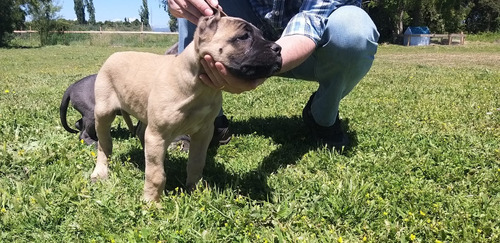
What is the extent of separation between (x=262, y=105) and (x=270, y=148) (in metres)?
1.97

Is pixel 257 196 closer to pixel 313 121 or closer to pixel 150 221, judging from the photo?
pixel 150 221

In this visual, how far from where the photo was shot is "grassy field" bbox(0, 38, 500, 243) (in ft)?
7.87

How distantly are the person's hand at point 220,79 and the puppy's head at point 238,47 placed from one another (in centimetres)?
3

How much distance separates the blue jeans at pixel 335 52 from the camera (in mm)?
3371

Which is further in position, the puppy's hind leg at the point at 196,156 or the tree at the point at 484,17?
the tree at the point at 484,17

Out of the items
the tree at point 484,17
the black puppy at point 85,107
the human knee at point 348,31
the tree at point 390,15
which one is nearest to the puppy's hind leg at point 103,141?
the black puppy at point 85,107

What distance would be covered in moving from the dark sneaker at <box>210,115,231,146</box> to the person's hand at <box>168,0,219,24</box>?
1.34m

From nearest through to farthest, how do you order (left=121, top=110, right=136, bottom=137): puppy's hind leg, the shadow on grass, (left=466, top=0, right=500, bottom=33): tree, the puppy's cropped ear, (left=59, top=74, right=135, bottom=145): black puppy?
the puppy's cropped ear, the shadow on grass, (left=121, top=110, right=136, bottom=137): puppy's hind leg, (left=59, top=74, right=135, bottom=145): black puppy, (left=466, top=0, right=500, bottom=33): tree

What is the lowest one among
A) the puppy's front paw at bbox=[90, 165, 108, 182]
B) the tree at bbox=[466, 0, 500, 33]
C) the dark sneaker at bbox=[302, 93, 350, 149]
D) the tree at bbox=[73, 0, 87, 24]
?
the puppy's front paw at bbox=[90, 165, 108, 182]

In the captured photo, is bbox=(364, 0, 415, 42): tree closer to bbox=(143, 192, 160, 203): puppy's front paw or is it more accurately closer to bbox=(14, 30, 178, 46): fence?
bbox=(14, 30, 178, 46): fence

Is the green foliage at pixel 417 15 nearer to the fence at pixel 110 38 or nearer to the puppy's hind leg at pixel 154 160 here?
the fence at pixel 110 38

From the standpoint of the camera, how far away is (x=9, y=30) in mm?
30328

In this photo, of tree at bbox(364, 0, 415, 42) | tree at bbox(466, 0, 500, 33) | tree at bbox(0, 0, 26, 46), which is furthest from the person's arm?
tree at bbox(466, 0, 500, 33)

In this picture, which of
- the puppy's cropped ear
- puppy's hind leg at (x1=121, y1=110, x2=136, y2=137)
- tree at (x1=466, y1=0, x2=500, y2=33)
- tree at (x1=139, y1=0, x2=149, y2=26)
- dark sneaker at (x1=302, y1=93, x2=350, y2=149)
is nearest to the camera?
the puppy's cropped ear
